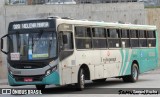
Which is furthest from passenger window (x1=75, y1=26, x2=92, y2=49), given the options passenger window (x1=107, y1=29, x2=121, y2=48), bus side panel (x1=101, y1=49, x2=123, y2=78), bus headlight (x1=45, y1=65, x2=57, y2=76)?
passenger window (x1=107, y1=29, x2=121, y2=48)

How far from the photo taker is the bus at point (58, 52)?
57.9ft

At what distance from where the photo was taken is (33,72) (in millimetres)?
17656

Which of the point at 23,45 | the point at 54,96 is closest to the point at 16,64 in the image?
the point at 23,45

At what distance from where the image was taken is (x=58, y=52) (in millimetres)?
17672

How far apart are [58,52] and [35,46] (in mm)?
882

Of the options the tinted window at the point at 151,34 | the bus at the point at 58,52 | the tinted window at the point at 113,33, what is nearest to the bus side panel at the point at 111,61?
the bus at the point at 58,52

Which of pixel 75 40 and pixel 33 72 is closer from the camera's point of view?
pixel 33 72

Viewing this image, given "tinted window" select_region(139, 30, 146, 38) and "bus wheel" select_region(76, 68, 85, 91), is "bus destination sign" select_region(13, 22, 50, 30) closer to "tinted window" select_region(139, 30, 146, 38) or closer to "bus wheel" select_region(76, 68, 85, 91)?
"bus wheel" select_region(76, 68, 85, 91)

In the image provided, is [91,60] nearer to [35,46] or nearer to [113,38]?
[113,38]

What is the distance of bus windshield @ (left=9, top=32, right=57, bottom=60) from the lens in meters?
17.7

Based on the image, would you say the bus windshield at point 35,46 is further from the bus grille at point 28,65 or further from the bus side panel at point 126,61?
the bus side panel at point 126,61

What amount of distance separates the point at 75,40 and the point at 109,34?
338cm

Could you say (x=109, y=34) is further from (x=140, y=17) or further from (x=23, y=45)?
(x=140, y=17)

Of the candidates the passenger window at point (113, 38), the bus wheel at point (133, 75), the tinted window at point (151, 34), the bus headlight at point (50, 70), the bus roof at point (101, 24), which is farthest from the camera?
the tinted window at point (151, 34)
